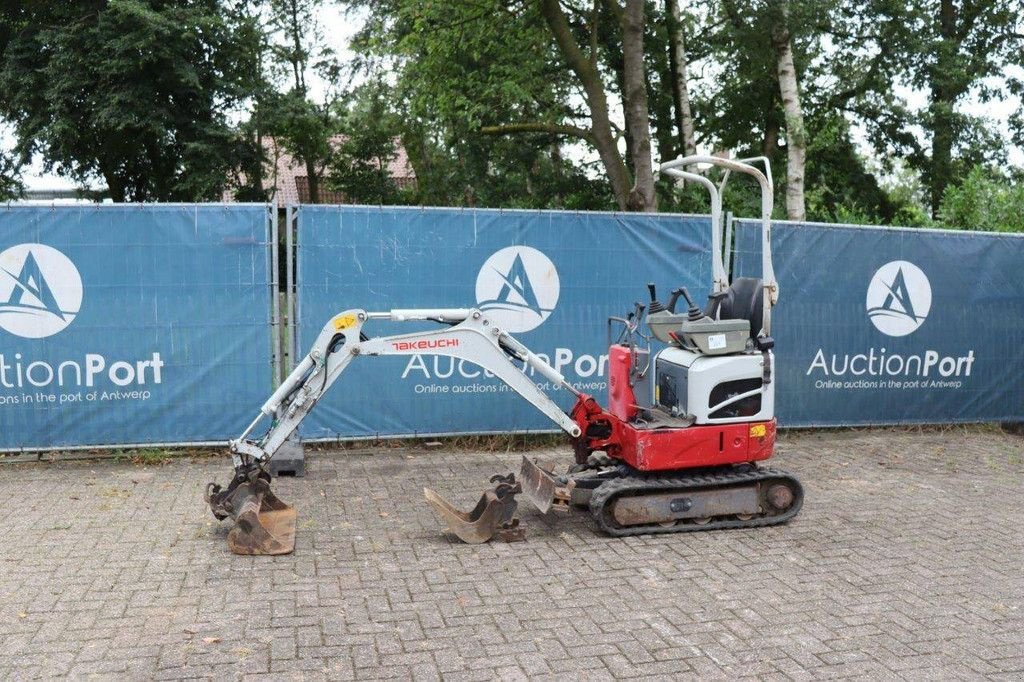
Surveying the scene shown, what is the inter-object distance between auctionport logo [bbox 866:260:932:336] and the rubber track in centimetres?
419

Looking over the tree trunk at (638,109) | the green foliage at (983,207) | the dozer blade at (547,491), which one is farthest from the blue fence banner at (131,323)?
the green foliage at (983,207)

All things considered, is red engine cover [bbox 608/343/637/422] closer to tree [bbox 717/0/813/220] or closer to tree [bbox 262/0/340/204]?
tree [bbox 717/0/813/220]

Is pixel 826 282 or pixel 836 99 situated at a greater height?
pixel 836 99

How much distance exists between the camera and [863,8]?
20.2 m

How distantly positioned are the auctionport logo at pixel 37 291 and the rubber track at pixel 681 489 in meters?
5.27

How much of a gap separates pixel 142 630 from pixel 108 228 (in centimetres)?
482

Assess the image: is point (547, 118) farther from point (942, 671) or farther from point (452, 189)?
point (942, 671)

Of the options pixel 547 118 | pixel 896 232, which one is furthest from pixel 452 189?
pixel 896 232

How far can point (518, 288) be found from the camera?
962 centimetres

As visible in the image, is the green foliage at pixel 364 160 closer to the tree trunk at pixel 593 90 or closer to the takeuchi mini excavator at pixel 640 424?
the tree trunk at pixel 593 90

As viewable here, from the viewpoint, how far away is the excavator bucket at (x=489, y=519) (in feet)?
22.1

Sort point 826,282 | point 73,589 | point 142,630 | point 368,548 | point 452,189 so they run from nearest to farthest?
1. point 142,630
2. point 73,589
3. point 368,548
4. point 826,282
5. point 452,189

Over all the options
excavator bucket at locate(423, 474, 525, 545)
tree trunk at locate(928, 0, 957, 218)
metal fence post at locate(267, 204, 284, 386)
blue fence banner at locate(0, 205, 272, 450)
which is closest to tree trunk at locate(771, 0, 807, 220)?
tree trunk at locate(928, 0, 957, 218)

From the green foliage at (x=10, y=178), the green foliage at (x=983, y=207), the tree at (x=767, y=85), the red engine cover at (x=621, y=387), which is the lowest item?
the red engine cover at (x=621, y=387)
